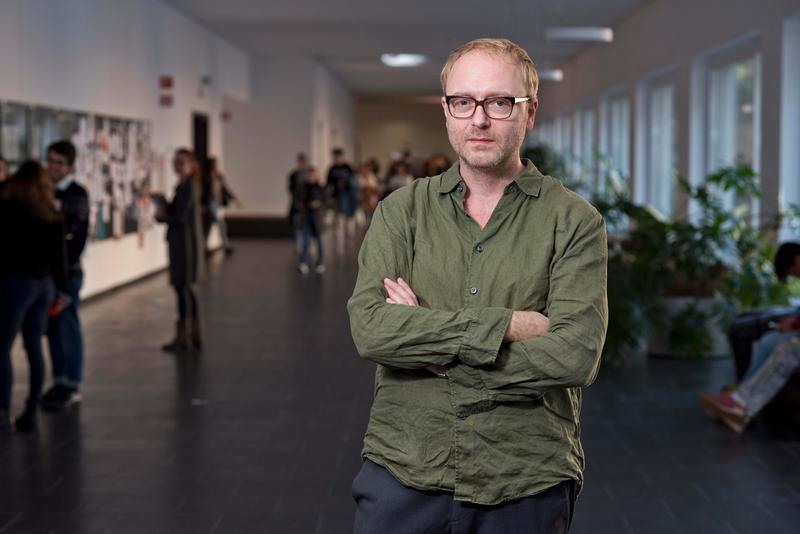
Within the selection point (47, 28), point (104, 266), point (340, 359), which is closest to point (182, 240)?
point (340, 359)

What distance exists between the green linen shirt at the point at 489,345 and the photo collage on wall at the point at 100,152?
27.6 feet

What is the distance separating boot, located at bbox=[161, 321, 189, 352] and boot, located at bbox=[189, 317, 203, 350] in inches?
2.6

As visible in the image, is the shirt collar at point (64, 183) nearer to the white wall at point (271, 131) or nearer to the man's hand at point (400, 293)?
the man's hand at point (400, 293)

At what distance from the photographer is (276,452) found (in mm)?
6008

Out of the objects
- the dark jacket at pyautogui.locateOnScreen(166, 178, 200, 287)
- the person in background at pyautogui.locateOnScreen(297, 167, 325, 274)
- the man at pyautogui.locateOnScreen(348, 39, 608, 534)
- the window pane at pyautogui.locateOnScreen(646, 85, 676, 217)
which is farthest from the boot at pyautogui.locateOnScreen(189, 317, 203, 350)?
the window pane at pyautogui.locateOnScreen(646, 85, 676, 217)

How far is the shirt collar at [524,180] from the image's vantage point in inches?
88.5

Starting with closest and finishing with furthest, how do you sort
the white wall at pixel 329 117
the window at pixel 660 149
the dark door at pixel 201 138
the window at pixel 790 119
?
the window at pixel 790 119 < the window at pixel 660 149 < the dark door at pixel 201 138 < the white wall at pixel 329 117

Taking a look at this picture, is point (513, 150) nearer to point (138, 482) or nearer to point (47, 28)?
point (138, 482)

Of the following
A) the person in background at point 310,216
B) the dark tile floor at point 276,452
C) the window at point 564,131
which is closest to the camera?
the dark tile floor at point 276,452

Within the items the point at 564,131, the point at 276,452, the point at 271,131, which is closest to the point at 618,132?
the point at 271,131

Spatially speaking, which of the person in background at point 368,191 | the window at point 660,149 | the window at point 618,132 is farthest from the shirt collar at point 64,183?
the person in background at point 368,191

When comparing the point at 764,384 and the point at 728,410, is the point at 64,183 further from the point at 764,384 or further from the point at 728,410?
the point at 764,384

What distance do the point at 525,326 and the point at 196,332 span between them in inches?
293

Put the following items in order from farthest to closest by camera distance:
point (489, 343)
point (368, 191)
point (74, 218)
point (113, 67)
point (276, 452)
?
point (368, 191) → point (113, 67) → point (74, 218) → point (276, 452) → point (489, 343)
